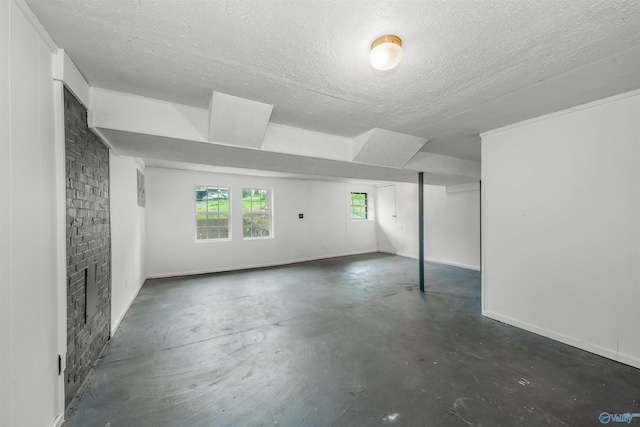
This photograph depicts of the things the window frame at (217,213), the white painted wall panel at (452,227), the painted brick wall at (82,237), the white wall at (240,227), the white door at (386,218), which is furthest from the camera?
the white door at (386,218)

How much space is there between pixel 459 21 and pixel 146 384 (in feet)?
10.7

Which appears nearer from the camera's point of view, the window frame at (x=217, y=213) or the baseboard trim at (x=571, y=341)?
the baseboard trim at (x=571, y=341)

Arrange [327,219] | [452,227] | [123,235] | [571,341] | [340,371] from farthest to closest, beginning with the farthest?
1. [327,219]
2. [452,227]
3. [123,235]
4. [571,341]
5. [340,371]

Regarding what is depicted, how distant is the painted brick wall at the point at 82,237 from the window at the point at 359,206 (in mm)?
6463

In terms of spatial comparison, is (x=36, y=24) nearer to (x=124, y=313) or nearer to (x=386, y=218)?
(x=124, y=313)

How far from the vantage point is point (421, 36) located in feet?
4.77

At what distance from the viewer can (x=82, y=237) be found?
6.44 feet

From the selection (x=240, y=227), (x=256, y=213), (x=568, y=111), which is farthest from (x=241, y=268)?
(x=568, y=111)

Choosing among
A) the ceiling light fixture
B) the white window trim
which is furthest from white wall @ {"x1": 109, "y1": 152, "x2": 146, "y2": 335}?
the white window trim

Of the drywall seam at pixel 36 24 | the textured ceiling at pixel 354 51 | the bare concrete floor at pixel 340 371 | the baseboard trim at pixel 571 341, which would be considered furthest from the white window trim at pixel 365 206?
the drywall seam at pixel 36 24

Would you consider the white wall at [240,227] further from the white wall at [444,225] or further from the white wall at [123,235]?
the white wall at [444,225]

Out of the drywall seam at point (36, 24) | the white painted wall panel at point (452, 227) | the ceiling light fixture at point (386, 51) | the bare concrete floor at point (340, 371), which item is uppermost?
the drywall seam at point (36, 24)

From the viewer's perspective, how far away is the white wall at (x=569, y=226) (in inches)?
86.4

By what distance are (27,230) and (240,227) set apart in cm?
484
